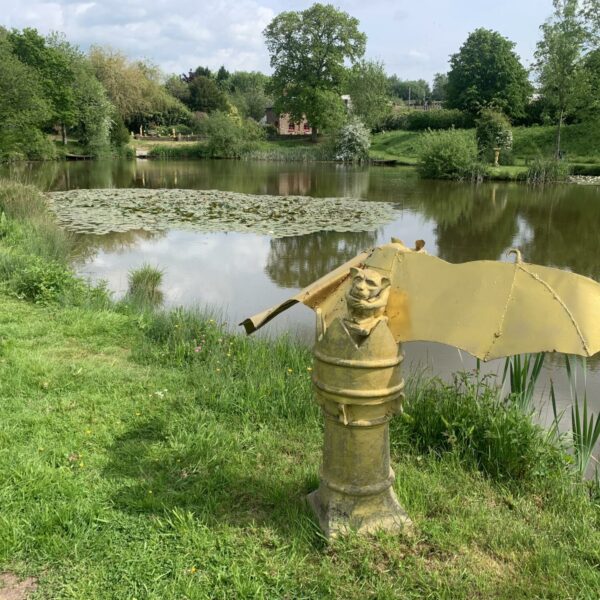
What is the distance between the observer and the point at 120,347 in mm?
5004

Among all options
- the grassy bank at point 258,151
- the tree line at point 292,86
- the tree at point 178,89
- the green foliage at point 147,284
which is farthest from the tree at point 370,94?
the green foliage at point 147,284

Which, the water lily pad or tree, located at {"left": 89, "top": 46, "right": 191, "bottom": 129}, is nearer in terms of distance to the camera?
the water lily pad

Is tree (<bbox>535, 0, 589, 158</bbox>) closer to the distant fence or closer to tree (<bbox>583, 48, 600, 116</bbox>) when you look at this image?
tree (<bbox>583, 48, 600, 116</bbox>)

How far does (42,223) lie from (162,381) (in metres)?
7.25

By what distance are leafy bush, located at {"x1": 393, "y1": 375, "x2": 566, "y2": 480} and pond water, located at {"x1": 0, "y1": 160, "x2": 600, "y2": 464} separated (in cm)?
172

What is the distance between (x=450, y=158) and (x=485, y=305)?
2772 centimetres

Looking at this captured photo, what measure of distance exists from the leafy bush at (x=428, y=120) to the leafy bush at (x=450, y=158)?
44.1ft

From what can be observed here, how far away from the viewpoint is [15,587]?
2170 millimetres

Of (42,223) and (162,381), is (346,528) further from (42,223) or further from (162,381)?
(42,223)

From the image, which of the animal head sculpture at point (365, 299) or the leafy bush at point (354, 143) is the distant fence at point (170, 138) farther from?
the animal head sculpture at point (365, 299)

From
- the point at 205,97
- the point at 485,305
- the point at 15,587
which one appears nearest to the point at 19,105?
the point at 205,97

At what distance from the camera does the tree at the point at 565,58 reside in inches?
1244

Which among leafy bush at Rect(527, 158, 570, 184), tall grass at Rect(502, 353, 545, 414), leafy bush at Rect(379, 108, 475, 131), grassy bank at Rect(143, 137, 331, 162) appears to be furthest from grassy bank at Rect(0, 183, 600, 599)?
grassy bank at Rect(143, 137, 331, 162)

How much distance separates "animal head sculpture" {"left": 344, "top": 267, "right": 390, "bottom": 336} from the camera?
Answer: 2.16m
